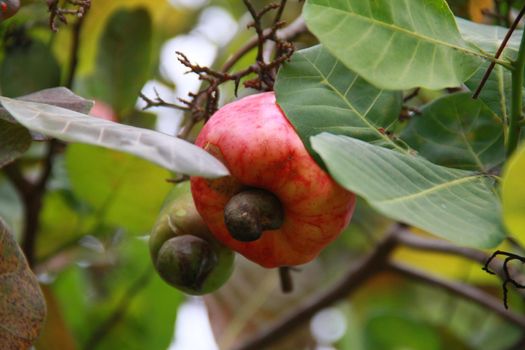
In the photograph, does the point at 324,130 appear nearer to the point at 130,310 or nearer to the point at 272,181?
the point at 272,181

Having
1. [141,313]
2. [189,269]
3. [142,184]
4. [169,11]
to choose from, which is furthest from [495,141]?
[169,11]

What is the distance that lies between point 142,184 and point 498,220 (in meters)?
0.86

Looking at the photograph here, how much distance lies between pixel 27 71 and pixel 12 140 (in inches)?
20.4

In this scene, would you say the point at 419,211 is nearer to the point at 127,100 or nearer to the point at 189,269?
the point at 189,269

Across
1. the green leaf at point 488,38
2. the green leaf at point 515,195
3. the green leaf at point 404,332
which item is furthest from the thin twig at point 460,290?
the green leaf at point 515,195

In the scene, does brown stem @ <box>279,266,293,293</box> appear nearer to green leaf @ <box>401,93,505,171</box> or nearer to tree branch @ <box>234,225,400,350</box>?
green leaf @ <box>401,93,505,171</box>

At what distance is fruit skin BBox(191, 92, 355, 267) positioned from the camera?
96 cm

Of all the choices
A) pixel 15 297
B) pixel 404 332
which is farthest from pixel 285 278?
pixel 404 332

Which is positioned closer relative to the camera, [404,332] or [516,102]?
[516,102]

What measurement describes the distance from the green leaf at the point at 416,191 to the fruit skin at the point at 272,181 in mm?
101

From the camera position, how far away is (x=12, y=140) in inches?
38.5

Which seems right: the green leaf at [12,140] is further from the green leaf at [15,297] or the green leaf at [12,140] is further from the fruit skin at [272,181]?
the fruit skin at [272,181]

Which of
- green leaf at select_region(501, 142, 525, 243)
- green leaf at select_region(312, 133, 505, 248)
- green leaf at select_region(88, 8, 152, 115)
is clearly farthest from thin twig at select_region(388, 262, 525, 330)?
green leaf at select_region(501, 142, 525, 243)

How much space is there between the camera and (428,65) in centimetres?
93
